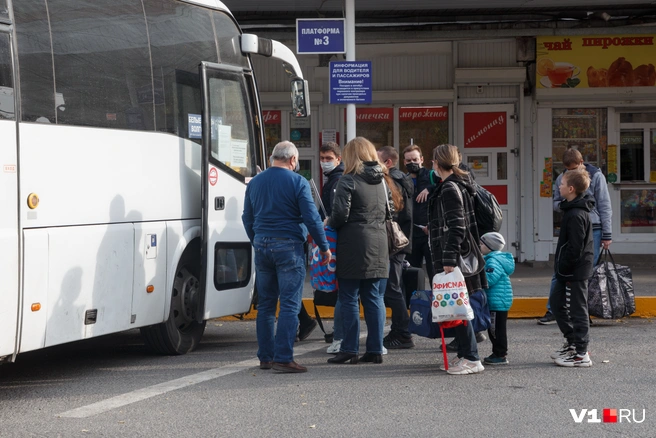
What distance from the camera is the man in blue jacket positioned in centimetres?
702

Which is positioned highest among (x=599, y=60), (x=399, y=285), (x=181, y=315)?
(x=599, y=60)

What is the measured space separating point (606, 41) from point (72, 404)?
11.6 metres

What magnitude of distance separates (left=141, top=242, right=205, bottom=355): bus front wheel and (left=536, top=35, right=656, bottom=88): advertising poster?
891cm

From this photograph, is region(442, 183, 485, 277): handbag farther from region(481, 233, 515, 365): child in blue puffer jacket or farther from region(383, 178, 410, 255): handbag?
region(383, 178, 410, 255): handbag

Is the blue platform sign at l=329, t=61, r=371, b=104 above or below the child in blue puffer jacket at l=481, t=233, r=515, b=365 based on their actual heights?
above

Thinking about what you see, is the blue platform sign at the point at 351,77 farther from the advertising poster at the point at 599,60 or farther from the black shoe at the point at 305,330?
the advertising poster at the point at 599,60

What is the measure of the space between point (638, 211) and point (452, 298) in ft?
31.4

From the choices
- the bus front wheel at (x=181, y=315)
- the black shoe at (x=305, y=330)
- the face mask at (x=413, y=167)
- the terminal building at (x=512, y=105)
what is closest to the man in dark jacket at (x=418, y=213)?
the face mask at (x=413, y=167)

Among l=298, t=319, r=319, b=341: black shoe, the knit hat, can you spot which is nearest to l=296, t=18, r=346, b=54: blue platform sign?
l=298, t=319, r=319, b=341: black shoe

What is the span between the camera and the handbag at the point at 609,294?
8711mm

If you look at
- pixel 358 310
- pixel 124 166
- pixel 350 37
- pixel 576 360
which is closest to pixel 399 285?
pixel 358 310

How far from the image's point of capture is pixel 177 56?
24.9 ft

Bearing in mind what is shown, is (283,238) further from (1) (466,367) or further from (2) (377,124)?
(2) (377,124)

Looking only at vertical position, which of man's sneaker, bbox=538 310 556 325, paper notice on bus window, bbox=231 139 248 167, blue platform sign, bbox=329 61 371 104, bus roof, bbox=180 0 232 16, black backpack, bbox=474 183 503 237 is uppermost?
bus roof, bbox=180 0 232 16
